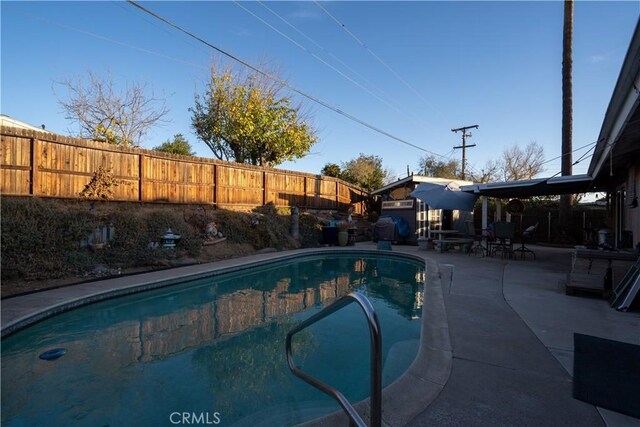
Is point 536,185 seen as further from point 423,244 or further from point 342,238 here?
point 342,238

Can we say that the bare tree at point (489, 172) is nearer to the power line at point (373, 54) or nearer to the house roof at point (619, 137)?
the power line at point (373, 54)

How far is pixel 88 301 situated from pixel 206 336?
2.47 meters

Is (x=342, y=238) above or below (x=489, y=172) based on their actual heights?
below

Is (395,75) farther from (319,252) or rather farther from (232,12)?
(319,252)

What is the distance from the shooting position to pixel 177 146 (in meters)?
24.4

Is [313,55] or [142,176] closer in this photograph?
[142,176]

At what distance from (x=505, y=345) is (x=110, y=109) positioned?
1773 centimetres

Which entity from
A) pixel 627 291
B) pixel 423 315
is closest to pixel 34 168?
pixel 423 315

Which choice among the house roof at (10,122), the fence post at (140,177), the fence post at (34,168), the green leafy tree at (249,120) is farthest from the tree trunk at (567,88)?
the house roof at (10,122)

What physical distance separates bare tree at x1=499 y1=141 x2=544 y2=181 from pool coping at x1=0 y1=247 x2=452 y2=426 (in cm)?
2108

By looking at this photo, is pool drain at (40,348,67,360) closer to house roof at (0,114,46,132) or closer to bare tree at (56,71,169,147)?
bare tree at (56,71,169,147)

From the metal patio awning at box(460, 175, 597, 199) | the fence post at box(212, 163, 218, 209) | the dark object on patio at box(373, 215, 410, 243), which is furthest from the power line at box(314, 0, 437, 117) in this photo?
the dark object on patio at box(373, 215, 410, 243)

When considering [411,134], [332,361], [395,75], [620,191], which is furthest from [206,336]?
[411,134]

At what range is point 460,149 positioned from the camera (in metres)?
26.4
